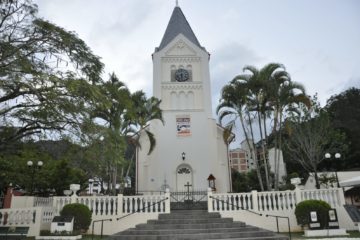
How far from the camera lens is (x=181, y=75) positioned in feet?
92.0

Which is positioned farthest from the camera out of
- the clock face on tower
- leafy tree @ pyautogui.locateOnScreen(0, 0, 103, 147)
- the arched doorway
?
the clock face on tower

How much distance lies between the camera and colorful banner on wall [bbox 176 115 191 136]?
26234 millimetres

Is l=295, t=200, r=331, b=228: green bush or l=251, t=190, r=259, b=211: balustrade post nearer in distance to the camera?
l=295, t=200, r=331, b=228: green bush

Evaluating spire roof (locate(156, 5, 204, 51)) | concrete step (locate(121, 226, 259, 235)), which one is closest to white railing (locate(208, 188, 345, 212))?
concrete step (locate(121, 226, 259, 235))

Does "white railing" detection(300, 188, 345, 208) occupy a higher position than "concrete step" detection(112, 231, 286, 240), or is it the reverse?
"white railing" detection(300, 188, 345, 208)

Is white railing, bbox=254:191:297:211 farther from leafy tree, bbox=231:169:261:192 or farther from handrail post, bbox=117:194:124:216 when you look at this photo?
leafy tree, bbox=231:169:261:192

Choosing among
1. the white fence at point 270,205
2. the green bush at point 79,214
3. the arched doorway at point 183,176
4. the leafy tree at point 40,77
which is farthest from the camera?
the arched doorway at point 183,176

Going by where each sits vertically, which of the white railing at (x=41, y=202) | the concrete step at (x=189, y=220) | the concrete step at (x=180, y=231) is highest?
the white railing at (x=41, y=202)

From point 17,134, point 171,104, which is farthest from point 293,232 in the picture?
point 171,104

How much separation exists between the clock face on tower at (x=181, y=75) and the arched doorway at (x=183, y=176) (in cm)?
774

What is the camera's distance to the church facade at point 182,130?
2495 cm

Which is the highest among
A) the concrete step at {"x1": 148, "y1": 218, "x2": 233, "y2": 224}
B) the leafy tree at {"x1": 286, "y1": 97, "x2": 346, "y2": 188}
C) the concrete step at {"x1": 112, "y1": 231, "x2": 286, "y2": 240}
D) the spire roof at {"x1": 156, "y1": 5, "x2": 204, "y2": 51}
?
the spire roof at {"x1": 156, "y1": 5, "x2": 204, "y2": 51}

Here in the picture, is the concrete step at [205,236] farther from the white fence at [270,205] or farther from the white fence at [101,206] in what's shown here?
the white fence at [101,206]

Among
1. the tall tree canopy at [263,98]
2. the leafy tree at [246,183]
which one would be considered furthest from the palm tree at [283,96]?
the leafy tree at [246,183]
